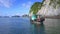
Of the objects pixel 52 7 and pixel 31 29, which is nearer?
pixel 31 29

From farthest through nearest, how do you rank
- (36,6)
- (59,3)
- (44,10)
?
1. (36,6)
2. (44,10)
3. (59,3)

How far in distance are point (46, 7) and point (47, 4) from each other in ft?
8.94

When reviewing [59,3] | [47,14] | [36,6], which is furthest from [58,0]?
[36,6]

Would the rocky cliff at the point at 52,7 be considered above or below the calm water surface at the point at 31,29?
above

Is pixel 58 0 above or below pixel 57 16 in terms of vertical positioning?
above

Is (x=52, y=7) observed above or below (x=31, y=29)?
above

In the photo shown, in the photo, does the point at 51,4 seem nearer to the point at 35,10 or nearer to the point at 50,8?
the point at 50,8

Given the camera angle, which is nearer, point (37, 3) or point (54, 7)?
point (54, 7)

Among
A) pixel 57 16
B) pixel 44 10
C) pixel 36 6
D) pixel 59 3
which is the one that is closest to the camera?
pixel 57 16

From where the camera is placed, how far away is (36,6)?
6924 inches

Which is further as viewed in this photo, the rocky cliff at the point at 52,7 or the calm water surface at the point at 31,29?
the rocky cliff at the point at 52,7

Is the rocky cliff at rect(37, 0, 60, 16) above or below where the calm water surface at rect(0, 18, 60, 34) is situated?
above

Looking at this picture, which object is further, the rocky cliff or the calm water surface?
the rocky cliff

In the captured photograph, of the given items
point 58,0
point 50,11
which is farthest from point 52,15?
point 58,0
